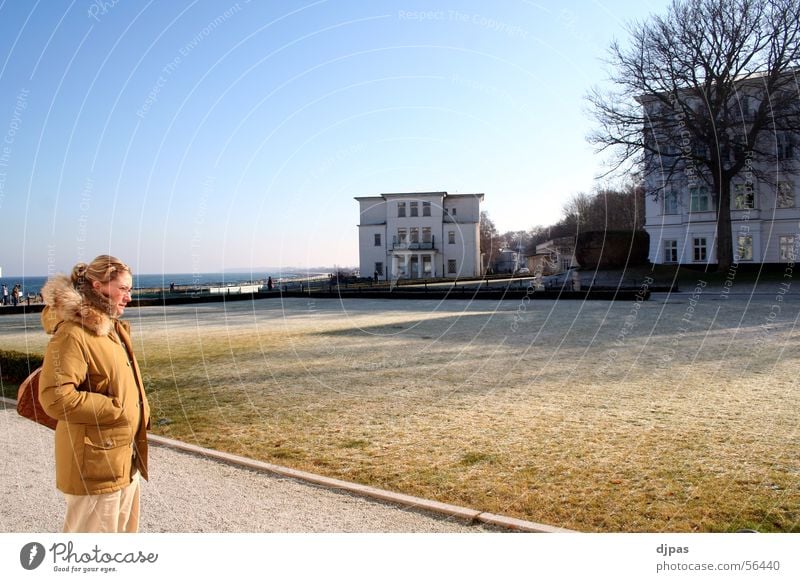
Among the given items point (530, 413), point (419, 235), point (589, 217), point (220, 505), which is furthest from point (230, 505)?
point (589, 217)

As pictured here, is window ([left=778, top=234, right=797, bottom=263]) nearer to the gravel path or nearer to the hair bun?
the gravel path

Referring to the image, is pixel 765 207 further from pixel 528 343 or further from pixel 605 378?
pixel 605 378

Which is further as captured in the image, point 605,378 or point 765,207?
point 765,207

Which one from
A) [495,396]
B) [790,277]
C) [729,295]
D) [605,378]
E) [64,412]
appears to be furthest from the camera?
[790,277]

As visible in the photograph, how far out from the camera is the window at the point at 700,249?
144 ft

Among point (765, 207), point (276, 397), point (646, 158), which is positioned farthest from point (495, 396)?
point (765, 207)

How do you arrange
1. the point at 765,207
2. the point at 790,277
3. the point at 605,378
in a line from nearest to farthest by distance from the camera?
the point at 605,378 < the point at 790,277 < the point at 765,207

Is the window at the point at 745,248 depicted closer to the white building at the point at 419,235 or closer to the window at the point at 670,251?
the window at the point at 670,251

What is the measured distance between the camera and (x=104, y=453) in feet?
12.3

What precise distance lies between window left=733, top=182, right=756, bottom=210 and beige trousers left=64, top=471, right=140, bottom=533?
4383 centimetres

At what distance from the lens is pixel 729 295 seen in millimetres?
29766

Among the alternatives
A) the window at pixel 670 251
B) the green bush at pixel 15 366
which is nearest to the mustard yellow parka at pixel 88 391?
the green bush at pixel 15 366

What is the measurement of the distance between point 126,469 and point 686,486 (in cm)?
459
